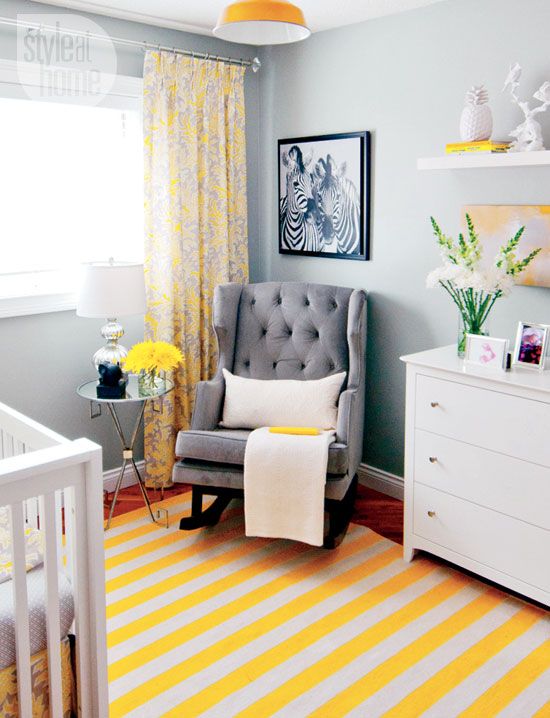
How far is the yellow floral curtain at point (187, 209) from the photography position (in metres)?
3.56

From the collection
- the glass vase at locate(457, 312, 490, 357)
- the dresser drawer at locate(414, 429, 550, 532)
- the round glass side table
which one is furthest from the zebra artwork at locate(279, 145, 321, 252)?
the dresser drawer at locate(414, 429, 550, 532)

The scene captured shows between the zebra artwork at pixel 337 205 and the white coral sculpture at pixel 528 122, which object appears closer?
the white coral sculpture at pixel 528 122

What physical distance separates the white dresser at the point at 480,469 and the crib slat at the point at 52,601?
1612 millimetres

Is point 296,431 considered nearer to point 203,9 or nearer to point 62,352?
point 62,352

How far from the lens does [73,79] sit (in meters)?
3.29

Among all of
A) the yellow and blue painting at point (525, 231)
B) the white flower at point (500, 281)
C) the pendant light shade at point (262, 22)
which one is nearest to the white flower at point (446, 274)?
the white flower at point (500, 281)

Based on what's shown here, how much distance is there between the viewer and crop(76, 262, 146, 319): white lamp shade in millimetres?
3137

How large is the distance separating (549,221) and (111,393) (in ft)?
6.48

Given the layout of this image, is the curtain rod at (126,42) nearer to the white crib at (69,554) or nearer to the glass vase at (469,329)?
the glass vase at (469,329)

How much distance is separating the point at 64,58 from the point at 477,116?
1.84 meters

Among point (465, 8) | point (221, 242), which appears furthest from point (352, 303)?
point (465, 8)

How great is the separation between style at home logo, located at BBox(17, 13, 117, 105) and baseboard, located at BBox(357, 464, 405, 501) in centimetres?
229

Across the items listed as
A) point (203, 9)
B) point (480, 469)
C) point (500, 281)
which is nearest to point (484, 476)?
point (480, 469)

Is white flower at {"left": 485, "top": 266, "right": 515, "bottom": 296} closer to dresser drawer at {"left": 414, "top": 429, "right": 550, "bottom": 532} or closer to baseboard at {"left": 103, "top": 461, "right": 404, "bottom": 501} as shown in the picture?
dresser drawer at {"left": 414, "top": 429, "right": 550, "bottom": 532}
